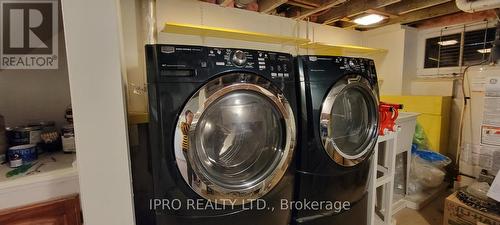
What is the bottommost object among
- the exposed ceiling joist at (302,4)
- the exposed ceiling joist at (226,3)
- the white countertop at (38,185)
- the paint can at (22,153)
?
the white countertop at (38,185)

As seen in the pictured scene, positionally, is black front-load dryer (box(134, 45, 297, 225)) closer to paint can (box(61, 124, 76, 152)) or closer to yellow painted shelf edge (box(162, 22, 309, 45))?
paint can (box(61, 124, 76, 152))

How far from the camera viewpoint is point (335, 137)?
49.0 inches

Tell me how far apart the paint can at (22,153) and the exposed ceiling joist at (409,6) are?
3.12 meters

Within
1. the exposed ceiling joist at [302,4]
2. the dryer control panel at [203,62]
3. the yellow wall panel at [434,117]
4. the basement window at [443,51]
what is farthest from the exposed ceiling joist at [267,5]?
the basement window at [443,51]

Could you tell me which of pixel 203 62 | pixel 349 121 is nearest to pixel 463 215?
pixel 349 121

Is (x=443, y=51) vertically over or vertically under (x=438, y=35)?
under

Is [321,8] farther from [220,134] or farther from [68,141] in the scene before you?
[68,141]

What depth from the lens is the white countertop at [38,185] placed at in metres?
0.81

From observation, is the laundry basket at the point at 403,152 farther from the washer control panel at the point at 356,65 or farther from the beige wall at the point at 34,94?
the beige wall at the point at 34,94

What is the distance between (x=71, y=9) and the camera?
2.10 ft

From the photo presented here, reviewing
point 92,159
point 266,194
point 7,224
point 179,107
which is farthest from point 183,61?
point 7,224

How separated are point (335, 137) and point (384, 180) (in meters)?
0.72

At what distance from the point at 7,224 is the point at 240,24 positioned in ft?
7.10

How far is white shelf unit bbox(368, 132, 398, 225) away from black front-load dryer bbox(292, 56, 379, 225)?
191 mm
